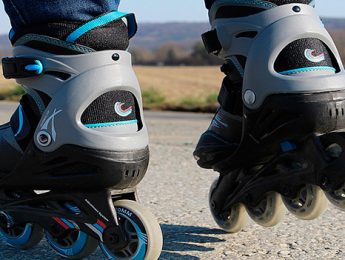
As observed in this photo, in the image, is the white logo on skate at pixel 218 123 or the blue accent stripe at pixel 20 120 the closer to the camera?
the blue accent stripe at pixel 20 120

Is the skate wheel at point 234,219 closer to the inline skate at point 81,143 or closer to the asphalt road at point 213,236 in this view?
the asphalt road at point 213,236

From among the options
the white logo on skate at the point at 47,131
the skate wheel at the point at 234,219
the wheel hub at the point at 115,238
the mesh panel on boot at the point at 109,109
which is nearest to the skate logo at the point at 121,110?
the mesh panel on boot at the point at 109,109

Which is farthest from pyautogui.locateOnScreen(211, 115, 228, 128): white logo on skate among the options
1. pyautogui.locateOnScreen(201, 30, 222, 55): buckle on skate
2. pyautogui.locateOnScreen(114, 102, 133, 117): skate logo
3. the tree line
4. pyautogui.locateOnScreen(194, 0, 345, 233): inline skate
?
the tree line

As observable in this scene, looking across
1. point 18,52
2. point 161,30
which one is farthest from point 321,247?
point 161,30

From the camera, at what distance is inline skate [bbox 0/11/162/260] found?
1.72 metres

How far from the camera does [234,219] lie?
7.03 ft

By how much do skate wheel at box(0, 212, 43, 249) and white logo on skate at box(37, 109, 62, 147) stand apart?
0.92 ft

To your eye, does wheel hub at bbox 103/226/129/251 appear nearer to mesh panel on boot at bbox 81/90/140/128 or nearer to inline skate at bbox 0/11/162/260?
inline skate at bbox 0/11/162/260

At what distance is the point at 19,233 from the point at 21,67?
0.49 m

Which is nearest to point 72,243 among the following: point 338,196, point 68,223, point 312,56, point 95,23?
point 68,223

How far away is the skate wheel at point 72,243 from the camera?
5.92 feet

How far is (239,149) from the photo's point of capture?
6.60 ft

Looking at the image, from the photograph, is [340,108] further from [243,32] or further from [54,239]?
[54,239]

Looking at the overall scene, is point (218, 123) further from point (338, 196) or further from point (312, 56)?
point (338, 196)
